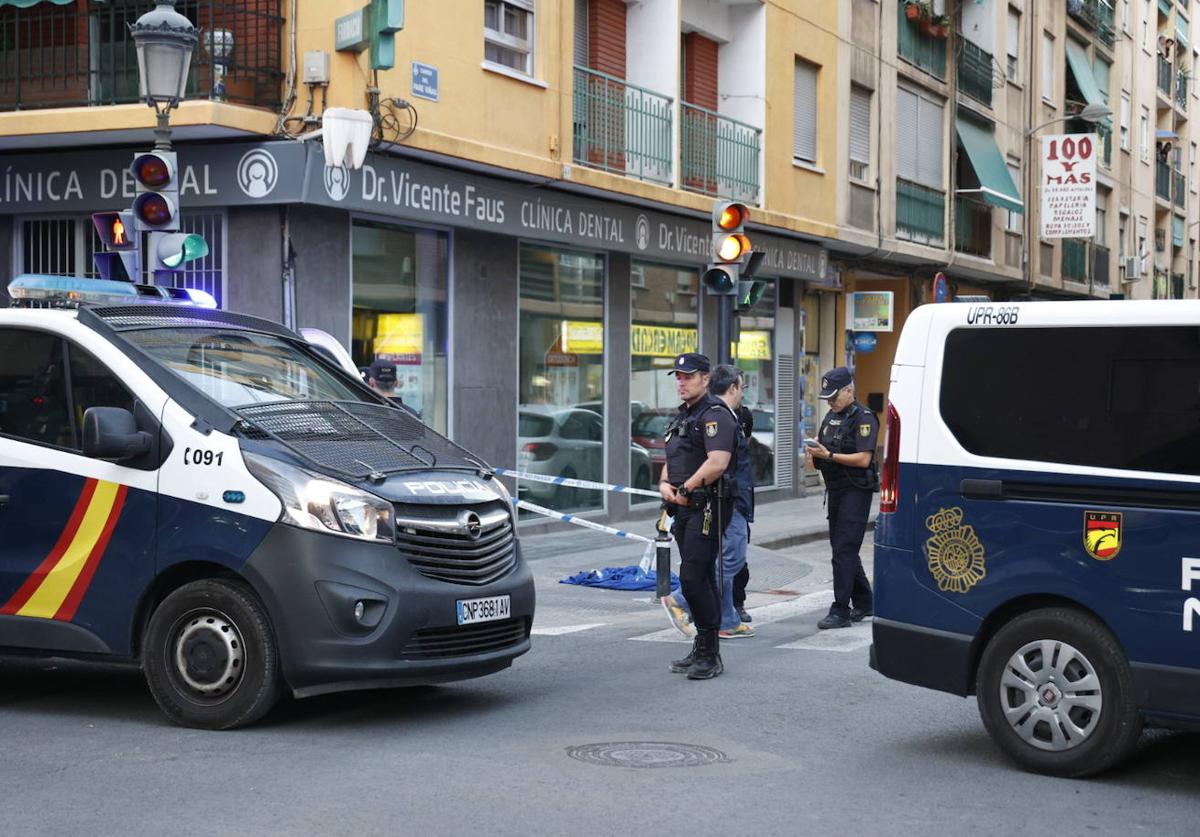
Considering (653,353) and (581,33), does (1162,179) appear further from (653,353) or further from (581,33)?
(581,33)

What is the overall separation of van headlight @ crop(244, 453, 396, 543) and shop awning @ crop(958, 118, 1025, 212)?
2501cm

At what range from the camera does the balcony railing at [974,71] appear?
31.1 metres

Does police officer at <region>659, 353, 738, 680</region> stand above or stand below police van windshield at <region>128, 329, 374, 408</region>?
below

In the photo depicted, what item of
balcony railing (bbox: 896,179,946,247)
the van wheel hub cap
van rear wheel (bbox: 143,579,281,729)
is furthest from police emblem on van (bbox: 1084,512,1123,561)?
balcony railing (bbox: 896,179,946,247)

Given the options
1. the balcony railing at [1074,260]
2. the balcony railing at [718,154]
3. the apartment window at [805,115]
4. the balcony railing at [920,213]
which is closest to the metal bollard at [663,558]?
the balcony railing at [718,154]

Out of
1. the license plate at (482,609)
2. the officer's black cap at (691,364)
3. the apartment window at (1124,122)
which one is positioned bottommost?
the license plate at (482,609)

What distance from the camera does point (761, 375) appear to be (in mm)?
24922

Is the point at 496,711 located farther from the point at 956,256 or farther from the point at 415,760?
the point at 956,256

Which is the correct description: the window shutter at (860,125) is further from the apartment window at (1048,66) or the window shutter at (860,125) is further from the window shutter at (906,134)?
the apartment window at (1048,66)

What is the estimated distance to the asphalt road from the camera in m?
5.86

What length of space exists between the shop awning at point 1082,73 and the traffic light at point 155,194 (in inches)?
1186

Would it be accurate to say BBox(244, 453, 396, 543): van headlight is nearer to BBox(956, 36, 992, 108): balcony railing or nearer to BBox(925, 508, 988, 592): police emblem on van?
BBox(925, 508, 988, 592): police emblem on van

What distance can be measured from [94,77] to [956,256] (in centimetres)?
1836

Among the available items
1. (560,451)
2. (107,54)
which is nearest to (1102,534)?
(107,54)
